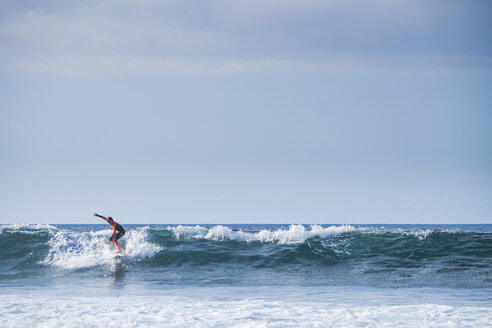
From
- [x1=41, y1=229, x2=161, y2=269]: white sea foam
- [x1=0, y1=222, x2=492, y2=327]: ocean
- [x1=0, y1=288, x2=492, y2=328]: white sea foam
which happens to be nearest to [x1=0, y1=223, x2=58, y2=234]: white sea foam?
[x1=0, y1=222, x2=492, y2=327]: ocean

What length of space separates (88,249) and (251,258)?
6.99 meters

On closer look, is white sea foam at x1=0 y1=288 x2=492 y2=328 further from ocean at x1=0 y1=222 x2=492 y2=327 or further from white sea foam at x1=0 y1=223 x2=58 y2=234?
white sea foam at x1=0 y1=223 x2=58 y2=234

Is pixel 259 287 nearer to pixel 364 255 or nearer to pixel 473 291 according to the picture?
pixel 473 291

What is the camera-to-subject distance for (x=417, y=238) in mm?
21953

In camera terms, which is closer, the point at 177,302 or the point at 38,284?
the point at 177,302

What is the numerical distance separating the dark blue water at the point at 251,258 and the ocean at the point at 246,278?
44 millimetres

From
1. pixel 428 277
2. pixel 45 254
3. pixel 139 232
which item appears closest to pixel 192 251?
pixel 139 232

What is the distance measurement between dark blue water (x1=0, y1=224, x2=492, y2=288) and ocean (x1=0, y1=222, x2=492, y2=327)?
0.04m

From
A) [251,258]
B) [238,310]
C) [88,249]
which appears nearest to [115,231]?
[88,249]

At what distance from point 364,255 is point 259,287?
7645 millimetres

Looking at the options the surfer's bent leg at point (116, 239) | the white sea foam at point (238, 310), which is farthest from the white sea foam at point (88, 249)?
the white sea foam at point (238, 310)

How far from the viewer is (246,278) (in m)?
15.4

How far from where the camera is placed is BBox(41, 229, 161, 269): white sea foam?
18562 millimetres

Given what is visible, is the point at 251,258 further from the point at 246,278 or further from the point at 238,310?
the point at 238,310
